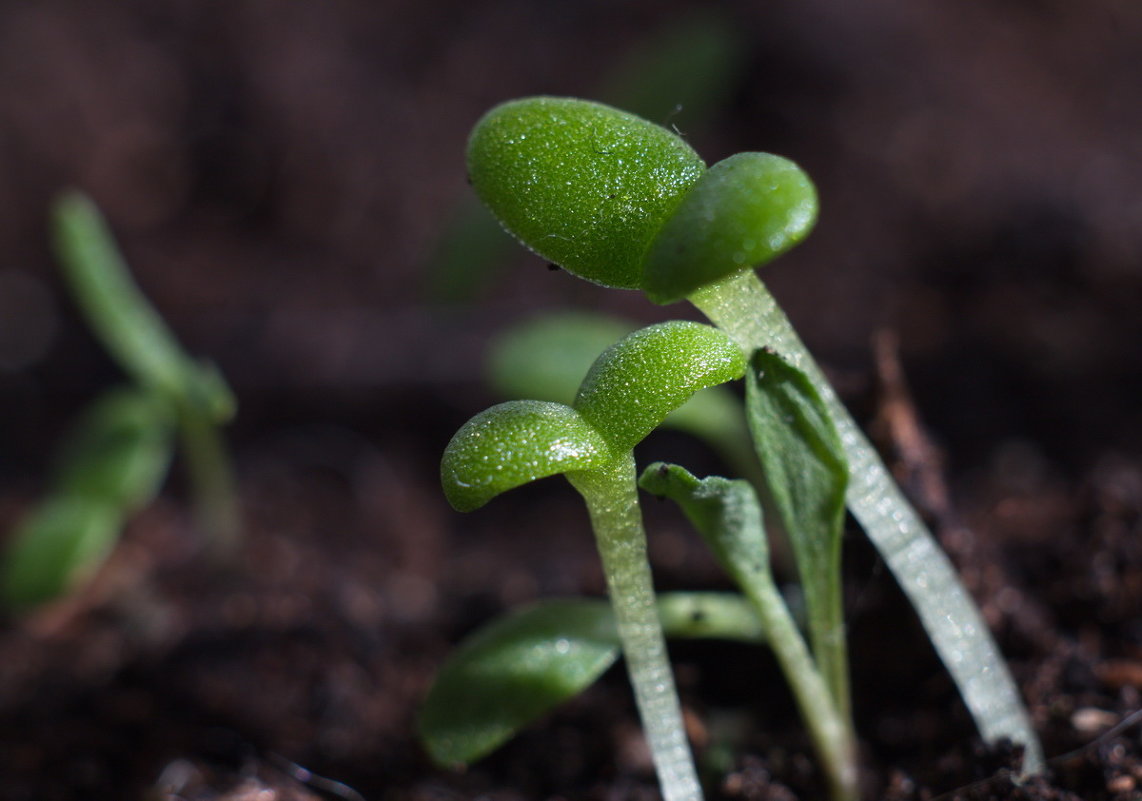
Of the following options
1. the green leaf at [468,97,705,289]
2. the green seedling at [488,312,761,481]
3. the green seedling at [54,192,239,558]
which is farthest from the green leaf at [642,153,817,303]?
the green seedling at [54,192,239,558]

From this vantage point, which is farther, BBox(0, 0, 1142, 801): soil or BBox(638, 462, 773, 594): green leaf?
BBox(0, 0, 1142, 801): soil

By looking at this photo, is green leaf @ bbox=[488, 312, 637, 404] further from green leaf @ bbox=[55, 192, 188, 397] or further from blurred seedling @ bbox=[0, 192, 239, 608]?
green leaf @ bbox=[55, 192, 188, 397]

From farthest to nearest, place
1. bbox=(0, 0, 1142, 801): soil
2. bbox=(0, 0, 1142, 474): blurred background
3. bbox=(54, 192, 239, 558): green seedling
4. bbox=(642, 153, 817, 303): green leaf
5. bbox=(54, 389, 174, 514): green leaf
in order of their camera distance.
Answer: bbox=(0, 0, 1142, 474): blurred background, bbox=(54, 389, 174, 514): green leaf, bbox=(54, 192, 239, 558): green seedling, bbox=(0, 0, 1142, 801): soil, bbox=(642, 153, 817, 303): green leaf

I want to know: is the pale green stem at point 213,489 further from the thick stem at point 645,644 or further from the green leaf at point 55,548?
the thick stem at point 645,644

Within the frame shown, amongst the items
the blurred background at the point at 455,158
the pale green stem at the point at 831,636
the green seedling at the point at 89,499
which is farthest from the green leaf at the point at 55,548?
the pale green stem at the point at 831,636

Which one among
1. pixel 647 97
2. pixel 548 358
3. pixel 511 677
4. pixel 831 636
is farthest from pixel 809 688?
pixel 647 97

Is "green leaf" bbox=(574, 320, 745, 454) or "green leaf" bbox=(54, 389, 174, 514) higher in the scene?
"green leaf" bbox=(54, 389, 174, 514)

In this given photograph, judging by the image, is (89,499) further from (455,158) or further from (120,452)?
(455,158)

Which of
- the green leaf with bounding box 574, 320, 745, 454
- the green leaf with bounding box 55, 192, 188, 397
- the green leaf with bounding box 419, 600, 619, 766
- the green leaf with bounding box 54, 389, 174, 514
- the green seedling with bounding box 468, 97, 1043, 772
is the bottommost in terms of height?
the green leaf with bounding box 419, 600, 619, 766
